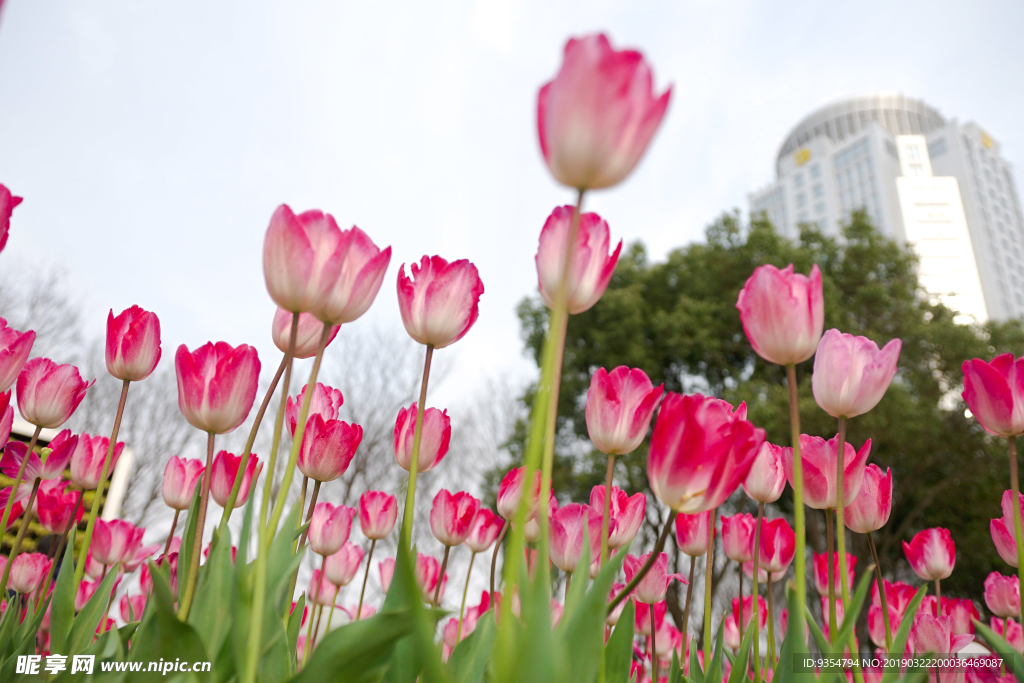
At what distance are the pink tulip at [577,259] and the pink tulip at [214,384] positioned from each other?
1.37 feet

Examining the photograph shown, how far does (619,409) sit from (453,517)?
30.0 inches

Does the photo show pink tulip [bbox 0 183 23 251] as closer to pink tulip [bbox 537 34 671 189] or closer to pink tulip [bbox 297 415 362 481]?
pink tulip [bbox 297 415 362 481]

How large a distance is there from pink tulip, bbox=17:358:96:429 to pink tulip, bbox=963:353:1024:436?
1.67m

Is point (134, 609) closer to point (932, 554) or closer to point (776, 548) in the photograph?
point (776, 548)

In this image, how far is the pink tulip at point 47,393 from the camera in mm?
1172

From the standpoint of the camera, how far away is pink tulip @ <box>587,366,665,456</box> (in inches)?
36.1

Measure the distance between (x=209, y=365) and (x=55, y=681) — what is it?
17.8 inches

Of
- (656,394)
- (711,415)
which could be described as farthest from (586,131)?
(656,394)

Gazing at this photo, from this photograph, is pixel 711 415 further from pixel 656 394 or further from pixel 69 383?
pixel 69 383

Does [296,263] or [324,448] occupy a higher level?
[296,263]

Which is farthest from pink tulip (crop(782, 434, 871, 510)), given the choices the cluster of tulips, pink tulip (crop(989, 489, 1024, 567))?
pink tulip (crop(989, 489, 1024, 567))

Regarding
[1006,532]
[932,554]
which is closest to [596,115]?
[1006,532]

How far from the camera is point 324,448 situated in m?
1.06

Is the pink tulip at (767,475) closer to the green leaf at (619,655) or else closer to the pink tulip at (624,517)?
the pink tulip at (624,517)
